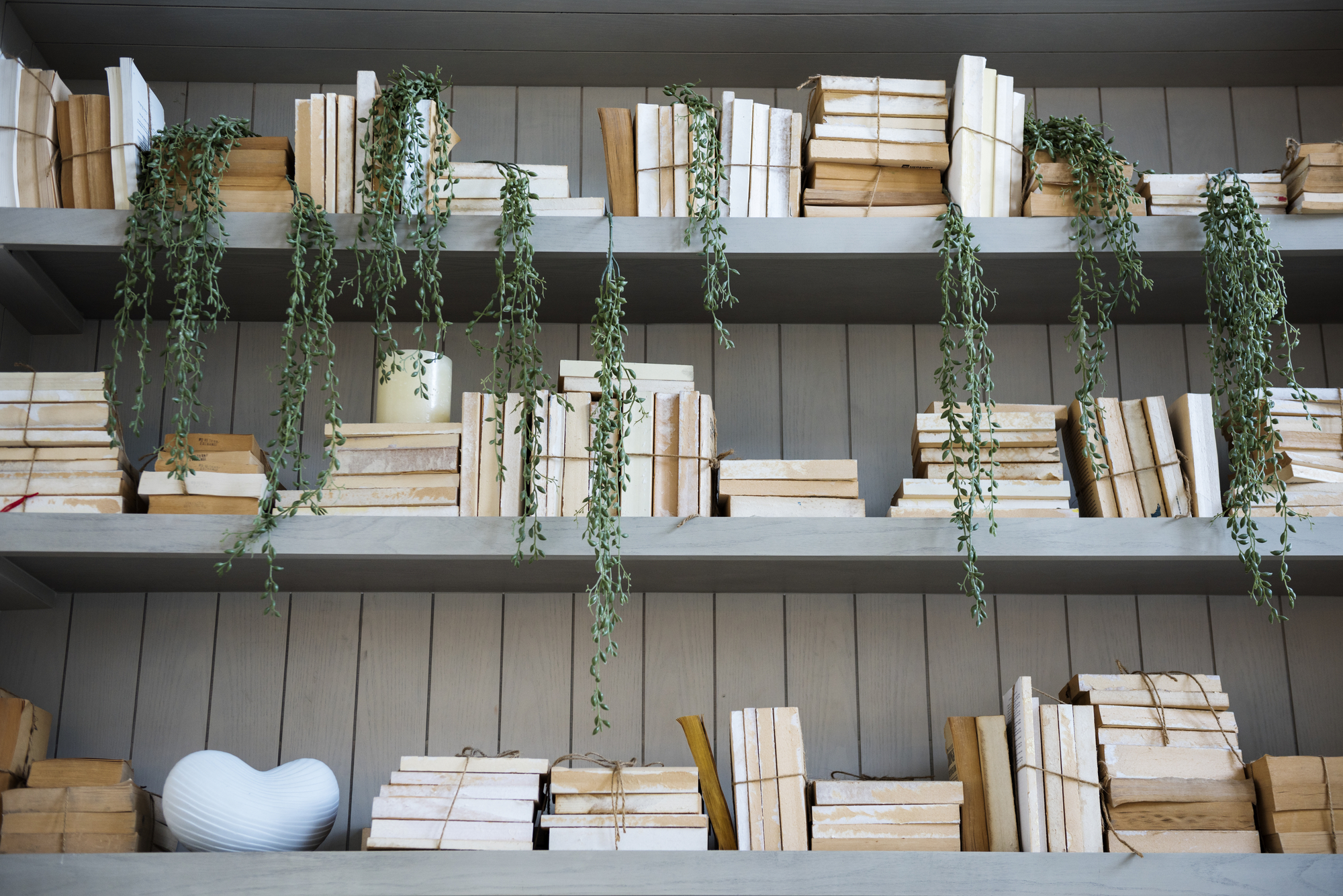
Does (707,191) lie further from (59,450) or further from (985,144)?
(59,450)

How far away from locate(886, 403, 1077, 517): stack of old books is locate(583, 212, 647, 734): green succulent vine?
525mm

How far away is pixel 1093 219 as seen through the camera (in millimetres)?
2393

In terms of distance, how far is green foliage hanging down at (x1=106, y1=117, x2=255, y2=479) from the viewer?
89.0 inches

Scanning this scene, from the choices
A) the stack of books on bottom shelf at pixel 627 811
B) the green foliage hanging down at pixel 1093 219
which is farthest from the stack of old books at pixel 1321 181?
the stack of books on bottom shelf at pixel 627 811

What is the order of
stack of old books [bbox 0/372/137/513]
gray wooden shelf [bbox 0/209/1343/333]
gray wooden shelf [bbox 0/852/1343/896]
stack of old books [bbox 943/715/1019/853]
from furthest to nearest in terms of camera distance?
gray wooden shelf [bbox 0/209/1343/333]
stack of old books [bbox 0/372/137/513]
stack of old books [bbox 943/715/1019/853]
gray wooden shelf [bbox 0/852/1343/896]

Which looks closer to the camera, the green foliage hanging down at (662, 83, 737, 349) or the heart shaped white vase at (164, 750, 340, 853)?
the heart shaped white vase at (164, 750, 340, 853)

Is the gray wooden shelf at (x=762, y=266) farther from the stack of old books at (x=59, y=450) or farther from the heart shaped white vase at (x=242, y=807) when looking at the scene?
the heart shaped white vase at (x=242, y=807)

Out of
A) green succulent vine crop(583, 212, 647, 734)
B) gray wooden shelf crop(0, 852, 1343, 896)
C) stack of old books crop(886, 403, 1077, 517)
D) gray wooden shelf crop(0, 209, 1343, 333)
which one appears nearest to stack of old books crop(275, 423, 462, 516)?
green succulent vine crop(583, 212, 647, 734)

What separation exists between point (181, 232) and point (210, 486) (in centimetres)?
49

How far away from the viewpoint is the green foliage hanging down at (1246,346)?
221cm

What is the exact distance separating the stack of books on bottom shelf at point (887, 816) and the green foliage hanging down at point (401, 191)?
1.06 m

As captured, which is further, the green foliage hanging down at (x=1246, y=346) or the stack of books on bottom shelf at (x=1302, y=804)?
the green foliage hanging down at (x=1246, y=346)

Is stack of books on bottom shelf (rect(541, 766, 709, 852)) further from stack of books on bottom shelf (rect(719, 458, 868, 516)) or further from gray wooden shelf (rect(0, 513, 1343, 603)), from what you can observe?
stack of books on bottom shelf (rect(719, 458, 868, 516))

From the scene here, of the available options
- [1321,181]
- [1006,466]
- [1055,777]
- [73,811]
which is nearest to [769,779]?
[1055,777]
